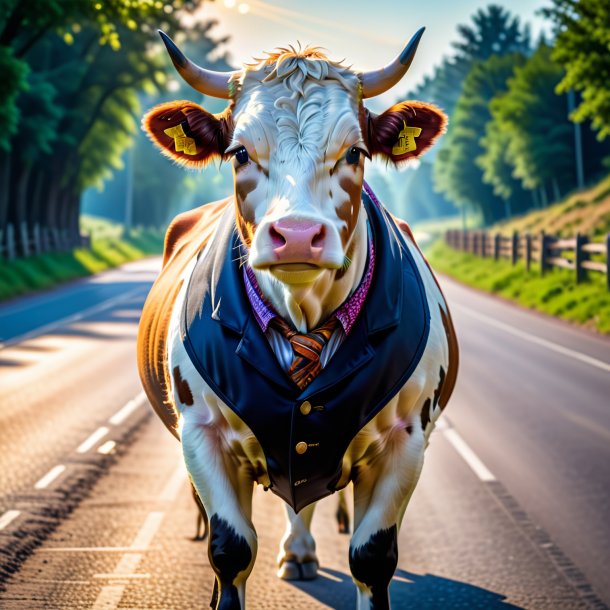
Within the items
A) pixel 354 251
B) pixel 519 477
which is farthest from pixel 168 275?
pixel 519 477

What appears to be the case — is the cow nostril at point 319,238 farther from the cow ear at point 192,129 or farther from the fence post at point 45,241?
the fence post at point 45,241

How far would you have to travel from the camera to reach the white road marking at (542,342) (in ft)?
50.6

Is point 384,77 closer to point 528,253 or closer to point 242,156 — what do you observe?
point 242,156

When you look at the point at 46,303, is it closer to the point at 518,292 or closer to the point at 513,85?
the point at 518,292

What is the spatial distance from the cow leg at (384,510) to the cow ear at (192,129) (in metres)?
1.48

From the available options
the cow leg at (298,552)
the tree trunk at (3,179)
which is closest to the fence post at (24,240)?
the tree trunk at (3,179)

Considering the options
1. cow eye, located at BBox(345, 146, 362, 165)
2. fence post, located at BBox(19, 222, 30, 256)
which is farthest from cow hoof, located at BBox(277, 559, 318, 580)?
fence post, located at BBox(19, 222, 30, 256)

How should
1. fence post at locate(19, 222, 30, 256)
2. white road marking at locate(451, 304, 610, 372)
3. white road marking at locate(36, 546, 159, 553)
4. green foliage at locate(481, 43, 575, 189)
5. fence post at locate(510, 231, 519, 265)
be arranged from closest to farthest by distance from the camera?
white road marking at locate(36, 546, 159, 553)
white road marking at locate(451, 304, 610, 372)
fence post at locate(510, 231, 519, 265)
fence post at locate(19, 222, 30, 256)
green foliage at locate(481, 43, 575, 189)

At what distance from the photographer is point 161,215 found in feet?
275

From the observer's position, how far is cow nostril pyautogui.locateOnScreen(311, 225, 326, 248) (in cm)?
342

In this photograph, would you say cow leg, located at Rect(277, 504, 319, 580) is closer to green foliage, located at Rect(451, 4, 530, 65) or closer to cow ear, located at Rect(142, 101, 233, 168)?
cow ear, located at Rect(142, 101, 233, 168)

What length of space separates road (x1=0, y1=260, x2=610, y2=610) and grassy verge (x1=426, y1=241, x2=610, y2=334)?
772 centimetres

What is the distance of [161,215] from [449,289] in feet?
173

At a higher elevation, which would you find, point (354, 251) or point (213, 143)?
point (213, 143)
